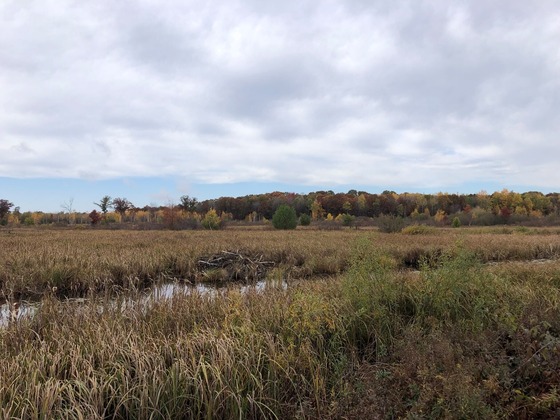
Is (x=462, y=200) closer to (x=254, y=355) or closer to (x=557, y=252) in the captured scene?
(x=557, y=252)

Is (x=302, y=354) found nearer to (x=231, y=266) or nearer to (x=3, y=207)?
(x=231, y=266)

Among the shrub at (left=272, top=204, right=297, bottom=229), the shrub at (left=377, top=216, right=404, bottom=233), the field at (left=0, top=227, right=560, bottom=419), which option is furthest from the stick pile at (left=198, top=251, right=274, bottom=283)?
the shrub at (left=272, top=204, right=297, bottom=229)

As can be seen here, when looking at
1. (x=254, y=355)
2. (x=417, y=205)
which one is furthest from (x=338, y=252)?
(x=417, y=205)

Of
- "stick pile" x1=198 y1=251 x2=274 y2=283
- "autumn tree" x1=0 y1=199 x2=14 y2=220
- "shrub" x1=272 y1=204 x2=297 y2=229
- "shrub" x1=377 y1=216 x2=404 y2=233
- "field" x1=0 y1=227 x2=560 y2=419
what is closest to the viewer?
"field" x1=0 y1=227 x2=560 y2=419

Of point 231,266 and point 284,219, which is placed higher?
point 284,219

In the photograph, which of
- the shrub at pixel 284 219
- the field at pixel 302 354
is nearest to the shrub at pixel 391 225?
the shrub at pixel 284 219

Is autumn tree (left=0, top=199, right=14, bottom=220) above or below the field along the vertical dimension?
above

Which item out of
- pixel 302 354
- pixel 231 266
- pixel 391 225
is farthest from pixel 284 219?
pixel 302 354

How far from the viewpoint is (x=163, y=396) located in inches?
139

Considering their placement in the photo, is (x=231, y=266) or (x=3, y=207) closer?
(x=231, y=266)

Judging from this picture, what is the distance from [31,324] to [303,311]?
405 centimetres

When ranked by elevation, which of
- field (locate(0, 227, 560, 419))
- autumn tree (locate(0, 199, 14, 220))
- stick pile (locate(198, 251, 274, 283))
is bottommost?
stick pile (locate(198, 251, 274, 283))

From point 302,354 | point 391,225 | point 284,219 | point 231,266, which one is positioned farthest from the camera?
point 284,219

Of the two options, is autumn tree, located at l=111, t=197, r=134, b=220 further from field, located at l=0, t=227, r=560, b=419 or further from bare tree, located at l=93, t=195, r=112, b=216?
field, located at l=0, t=227, r=560, b=419
